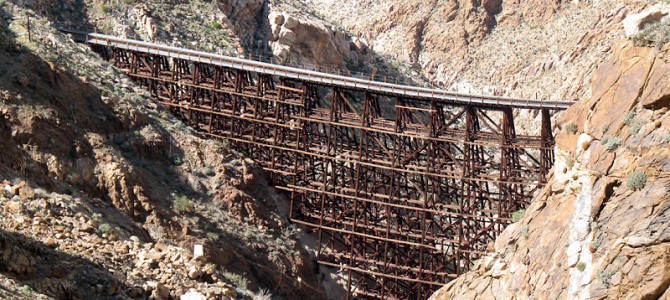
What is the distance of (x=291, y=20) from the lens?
4975cm

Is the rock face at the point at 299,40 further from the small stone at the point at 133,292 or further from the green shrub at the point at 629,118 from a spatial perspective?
the green shrub at the point at 629,118

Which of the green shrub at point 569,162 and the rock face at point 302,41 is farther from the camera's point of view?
the rock face at point 302,41

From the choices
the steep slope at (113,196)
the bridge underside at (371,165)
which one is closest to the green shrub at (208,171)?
the steep slope at (113,196)

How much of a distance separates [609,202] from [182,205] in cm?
1638

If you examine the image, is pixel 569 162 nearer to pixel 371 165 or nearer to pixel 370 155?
pixel 371 165

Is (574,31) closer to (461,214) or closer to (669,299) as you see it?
(461,214)

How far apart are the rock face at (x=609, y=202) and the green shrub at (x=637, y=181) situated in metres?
0.02

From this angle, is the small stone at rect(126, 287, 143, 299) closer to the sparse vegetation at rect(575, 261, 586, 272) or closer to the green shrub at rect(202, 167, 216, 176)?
the sparse vegetation at rect(575, 261, 586, 272)

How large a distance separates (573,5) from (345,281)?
1358 inches

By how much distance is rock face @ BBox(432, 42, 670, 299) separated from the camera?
44.9ft

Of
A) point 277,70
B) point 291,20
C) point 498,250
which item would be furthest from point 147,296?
point 291,20

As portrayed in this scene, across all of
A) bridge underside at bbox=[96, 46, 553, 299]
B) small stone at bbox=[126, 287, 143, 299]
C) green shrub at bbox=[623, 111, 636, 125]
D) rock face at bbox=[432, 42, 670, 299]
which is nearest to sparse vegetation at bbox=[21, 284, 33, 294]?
small stone at bbox=[126, 287, 143, 299]

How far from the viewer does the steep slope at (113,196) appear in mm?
17156

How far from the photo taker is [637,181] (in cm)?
1410
